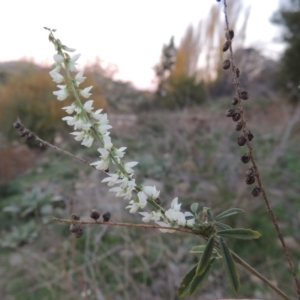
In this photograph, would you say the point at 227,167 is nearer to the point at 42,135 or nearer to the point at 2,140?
the point at 42,135

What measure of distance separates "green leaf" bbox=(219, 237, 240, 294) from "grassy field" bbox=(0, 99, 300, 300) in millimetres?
1426

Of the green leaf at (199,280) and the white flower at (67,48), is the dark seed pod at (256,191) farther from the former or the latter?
the white flower at (67,48)

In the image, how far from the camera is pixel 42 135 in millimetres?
6984

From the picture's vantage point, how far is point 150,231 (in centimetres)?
278

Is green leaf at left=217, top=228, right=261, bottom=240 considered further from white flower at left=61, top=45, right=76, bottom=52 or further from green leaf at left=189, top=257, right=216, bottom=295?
white flower at left=61, top=45, right=76, bottom=52

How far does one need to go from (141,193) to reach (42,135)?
675cm

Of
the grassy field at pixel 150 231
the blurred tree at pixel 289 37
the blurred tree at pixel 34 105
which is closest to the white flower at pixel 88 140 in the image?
the grassy field at pixel 150 231

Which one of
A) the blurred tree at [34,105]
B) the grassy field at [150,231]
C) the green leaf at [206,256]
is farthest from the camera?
the blurred tree at [34,105]

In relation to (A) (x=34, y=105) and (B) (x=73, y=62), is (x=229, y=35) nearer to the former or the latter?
(B) (x=73, y=62)

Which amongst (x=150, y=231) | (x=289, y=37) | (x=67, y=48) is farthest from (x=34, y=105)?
(x=67, y=48)

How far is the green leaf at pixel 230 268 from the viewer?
46 cm

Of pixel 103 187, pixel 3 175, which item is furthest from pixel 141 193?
pixel 3 175

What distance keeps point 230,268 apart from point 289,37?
34.3 feet

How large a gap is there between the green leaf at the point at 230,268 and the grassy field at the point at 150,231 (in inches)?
56.2
